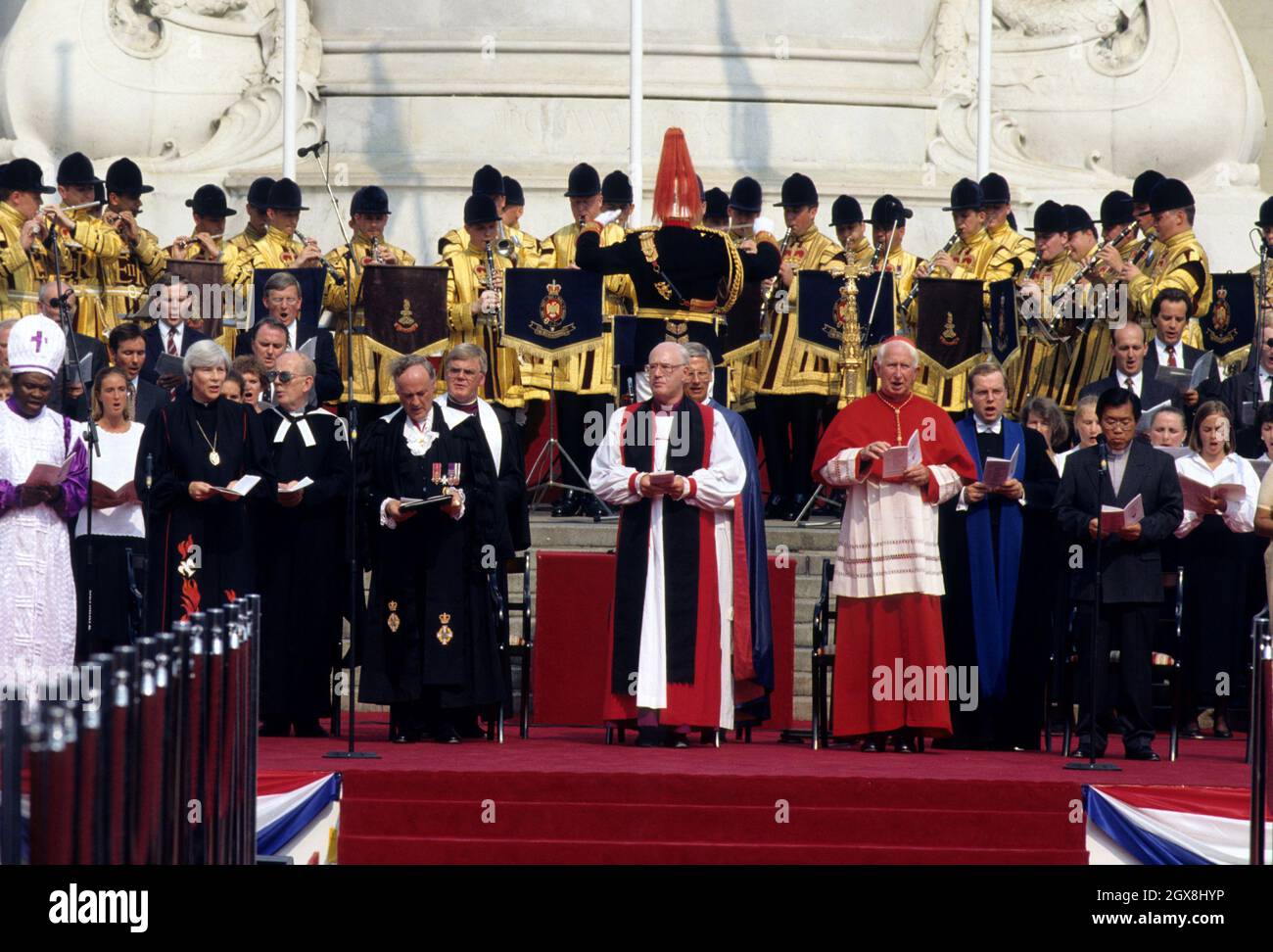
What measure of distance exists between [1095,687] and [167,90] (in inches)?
435

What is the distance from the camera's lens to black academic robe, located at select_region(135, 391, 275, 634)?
12.5 meters

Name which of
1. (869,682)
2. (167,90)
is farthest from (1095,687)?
(167,90)

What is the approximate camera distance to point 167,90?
810 inches

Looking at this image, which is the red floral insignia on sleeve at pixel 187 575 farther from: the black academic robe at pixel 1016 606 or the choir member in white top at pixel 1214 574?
the choir member in white top at pixel 1214 574

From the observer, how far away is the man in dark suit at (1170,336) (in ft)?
49.8

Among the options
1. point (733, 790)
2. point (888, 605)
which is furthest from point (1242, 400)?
point (733, 790)

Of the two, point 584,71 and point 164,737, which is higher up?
point 584,71

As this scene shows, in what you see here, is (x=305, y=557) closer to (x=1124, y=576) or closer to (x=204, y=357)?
(x=204, y=357)

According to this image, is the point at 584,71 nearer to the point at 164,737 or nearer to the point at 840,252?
the point at 840,252

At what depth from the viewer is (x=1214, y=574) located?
43.4 feet

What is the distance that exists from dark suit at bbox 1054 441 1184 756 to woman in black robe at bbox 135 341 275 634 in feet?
12.7

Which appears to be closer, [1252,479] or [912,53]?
[1252,479]

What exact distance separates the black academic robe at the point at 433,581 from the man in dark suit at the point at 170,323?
11.2 ft

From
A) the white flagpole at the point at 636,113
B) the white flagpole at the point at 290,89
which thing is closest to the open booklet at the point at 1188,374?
the white flagpole at the point at 636,113
